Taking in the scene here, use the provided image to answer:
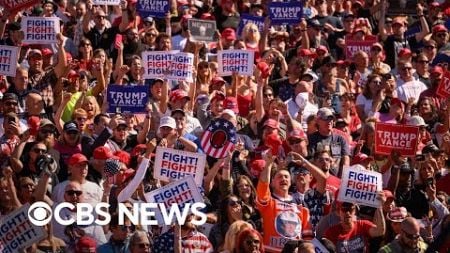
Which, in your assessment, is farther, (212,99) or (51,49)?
(51,49)

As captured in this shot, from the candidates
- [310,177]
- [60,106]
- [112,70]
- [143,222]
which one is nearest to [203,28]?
[112,70]

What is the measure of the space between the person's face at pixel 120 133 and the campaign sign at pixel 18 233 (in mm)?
2509

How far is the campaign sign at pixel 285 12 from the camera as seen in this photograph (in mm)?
19578

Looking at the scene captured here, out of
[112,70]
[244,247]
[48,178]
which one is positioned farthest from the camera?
[112,70]

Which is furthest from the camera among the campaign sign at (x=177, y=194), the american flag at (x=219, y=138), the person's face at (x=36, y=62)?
the person's face at (x=36, y=62)

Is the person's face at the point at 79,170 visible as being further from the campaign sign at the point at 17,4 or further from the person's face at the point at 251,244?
the campaign sign at the point at 17,4

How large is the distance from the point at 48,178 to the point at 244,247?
1997 mm

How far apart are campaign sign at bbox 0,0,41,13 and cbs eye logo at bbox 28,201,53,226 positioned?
5076mm

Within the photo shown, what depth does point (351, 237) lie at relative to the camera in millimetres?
13500

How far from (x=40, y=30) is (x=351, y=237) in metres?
5.63

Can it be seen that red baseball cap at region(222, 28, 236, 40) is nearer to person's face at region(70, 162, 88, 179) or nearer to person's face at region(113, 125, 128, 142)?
person's face at region(113, 125, 128, 142)

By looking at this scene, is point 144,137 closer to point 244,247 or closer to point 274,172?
point 274,172

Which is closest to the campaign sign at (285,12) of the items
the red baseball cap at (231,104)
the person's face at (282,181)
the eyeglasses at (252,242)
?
the red baseball cap at (231,104)

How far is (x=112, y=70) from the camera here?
17.9 m
